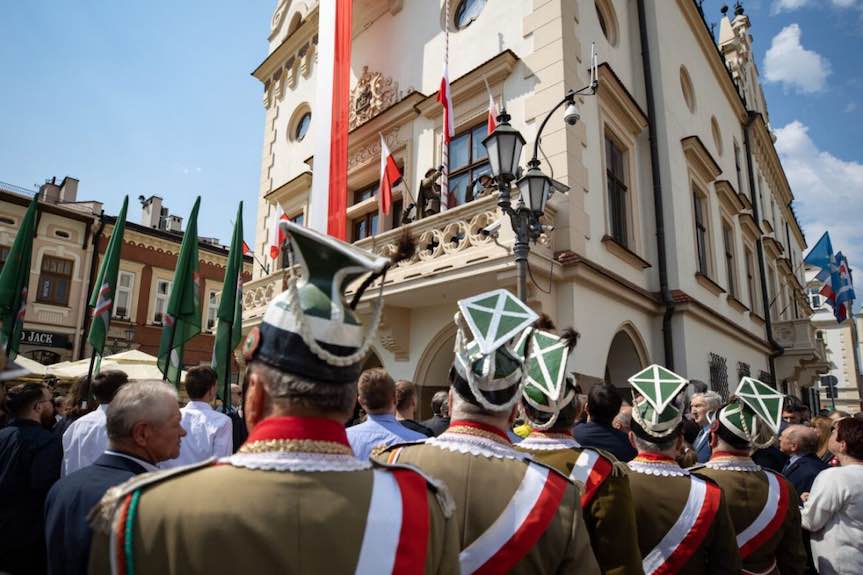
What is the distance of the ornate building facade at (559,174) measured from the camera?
8570 mm

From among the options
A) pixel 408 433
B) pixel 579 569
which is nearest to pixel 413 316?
pixel 408 433

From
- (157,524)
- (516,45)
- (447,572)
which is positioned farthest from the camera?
(516,45)

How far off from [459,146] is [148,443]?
8904 mm

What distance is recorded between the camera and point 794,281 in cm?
2308

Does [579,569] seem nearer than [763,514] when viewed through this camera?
Yes

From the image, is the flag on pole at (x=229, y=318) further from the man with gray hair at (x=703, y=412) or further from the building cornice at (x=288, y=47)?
the building cornice at (x=288, y=47)

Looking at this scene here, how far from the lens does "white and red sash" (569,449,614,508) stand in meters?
2.54

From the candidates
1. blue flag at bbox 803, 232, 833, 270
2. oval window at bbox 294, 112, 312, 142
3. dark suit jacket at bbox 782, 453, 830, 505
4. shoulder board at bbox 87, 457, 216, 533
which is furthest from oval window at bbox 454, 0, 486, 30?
blue flag at bbox 803, 232, 833, 270

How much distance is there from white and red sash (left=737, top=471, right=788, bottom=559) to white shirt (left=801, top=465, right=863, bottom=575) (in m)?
0.44

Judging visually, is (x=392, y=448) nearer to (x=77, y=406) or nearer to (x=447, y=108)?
(x=77, y=406)

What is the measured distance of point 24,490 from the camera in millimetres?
3379

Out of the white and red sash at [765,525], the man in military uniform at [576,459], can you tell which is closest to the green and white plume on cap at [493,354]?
the man in military uniform at [576,459]

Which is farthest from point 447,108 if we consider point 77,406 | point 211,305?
point 211,305

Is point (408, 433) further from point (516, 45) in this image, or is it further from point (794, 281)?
point (794, 281)
